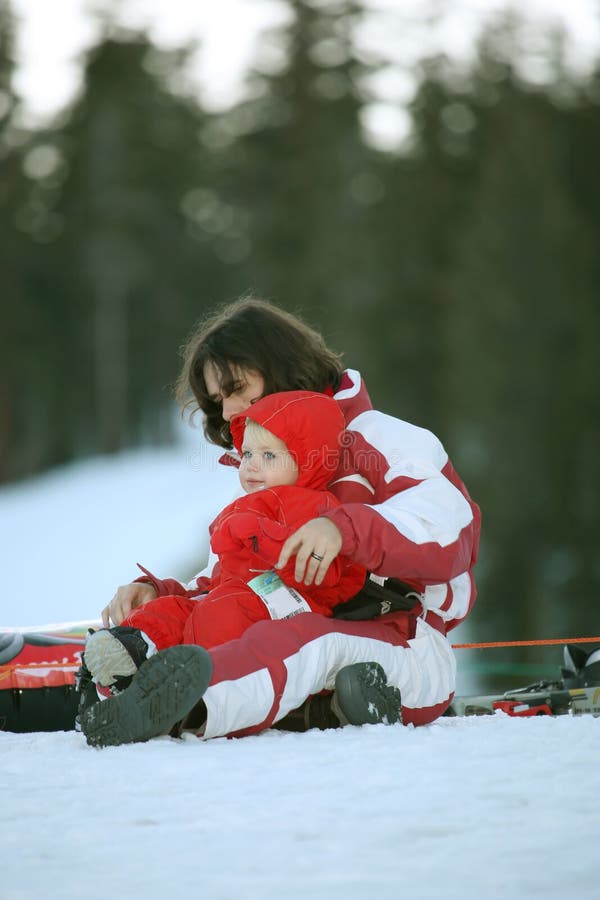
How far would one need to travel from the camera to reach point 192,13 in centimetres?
2434

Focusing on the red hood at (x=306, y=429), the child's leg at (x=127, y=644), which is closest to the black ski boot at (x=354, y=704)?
the child's leg at (x=127, y=644)

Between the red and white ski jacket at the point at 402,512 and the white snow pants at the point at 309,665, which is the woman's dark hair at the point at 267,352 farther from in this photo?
the white snow pants at the point at 309,665

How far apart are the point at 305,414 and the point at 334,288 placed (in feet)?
60.7

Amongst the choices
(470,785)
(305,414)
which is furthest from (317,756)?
(305,414)

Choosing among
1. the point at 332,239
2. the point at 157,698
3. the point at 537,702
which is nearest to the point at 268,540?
the point at 157,698

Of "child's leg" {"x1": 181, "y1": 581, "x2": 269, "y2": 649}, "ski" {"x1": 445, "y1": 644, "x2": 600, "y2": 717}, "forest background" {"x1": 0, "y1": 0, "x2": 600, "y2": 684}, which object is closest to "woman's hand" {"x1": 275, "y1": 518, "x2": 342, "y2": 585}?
"child's leg" {"x1": 181, "y1": 581, "x2": 269, "y2": 649}

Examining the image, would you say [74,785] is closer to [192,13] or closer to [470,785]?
[470,785]

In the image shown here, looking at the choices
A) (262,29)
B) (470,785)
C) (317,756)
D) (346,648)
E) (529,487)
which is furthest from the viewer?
(262,29)

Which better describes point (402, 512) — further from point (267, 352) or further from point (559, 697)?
point (559, 697)

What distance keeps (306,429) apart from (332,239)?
1928cm

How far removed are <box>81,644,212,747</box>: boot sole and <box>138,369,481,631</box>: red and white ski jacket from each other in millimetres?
403

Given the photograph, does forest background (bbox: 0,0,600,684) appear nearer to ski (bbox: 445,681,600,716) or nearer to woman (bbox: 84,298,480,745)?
ski (bbox: 445,681,600,716)

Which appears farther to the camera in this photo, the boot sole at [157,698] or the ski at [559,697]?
the ski at [559,697]

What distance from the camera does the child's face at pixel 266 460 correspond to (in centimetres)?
238
